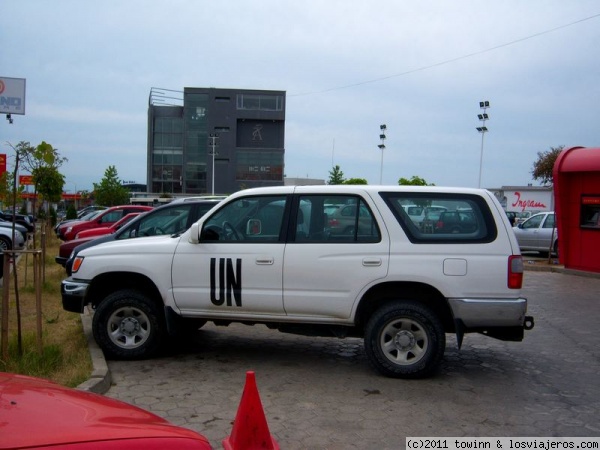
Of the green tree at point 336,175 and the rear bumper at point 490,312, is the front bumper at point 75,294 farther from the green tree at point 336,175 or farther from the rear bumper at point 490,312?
the green tree at point 336,175

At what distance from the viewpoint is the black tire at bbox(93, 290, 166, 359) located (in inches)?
257

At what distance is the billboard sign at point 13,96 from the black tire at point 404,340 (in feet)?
49.6

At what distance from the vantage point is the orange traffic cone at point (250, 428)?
3.88 m

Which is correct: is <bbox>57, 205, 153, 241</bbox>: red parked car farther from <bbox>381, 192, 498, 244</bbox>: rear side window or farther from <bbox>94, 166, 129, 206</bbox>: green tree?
<bbox>94, 166, 129, 206</bbox>: green tree

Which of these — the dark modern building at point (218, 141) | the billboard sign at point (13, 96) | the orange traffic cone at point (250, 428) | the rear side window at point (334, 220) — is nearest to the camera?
the orange traffic cone at point (250, 428)

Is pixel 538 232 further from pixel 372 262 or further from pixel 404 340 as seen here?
pixel 372 262

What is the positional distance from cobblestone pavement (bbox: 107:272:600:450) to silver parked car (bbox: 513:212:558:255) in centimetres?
1230

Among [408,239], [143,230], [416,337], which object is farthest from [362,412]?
[143,230]

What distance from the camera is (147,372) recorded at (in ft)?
20.4

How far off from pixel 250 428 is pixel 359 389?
208 cm

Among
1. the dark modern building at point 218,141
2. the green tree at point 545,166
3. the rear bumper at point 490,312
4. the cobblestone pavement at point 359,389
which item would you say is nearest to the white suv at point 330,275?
the rear bumper at point 490,312

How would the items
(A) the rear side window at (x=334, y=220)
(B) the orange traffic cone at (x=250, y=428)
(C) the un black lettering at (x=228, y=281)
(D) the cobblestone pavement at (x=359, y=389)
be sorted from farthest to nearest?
(C) the un black lettering at (x=228, y=281) → (A) the rear side window at (x=334, y=220) → (D) the cobblestone pavement at (x=359, y=389) → (B) the orange traffic cone at (x=250, y=428)

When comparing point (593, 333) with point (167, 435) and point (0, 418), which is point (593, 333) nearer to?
point (167, 435)

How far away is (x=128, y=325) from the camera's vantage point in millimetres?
6590
